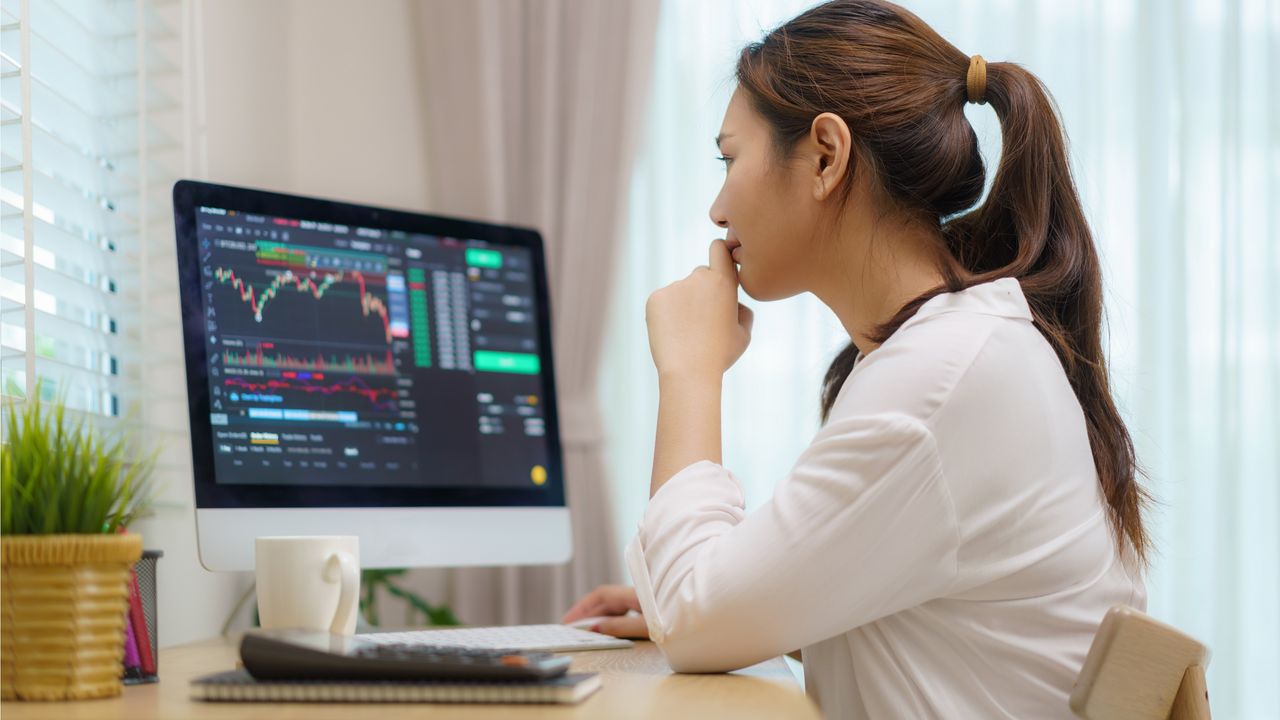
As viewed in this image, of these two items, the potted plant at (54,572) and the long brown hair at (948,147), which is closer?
the potted plant at (54,572)

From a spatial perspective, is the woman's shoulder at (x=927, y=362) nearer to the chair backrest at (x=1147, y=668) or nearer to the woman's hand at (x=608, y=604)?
the chair backrest at (x=1147, y=668)

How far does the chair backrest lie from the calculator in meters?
0.40

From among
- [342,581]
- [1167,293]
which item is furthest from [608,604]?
[1167,293]

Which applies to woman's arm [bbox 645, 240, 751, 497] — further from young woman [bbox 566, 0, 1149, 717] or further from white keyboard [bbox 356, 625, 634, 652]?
white keyboard [bbox 356, 625, 634, 652]

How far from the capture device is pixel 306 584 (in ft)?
3.01

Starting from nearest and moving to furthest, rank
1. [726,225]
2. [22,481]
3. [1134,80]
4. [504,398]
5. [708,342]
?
1. [22,481]
2. [708,342]
3. [726,225]
4. [504,398]
5. [1134,80]

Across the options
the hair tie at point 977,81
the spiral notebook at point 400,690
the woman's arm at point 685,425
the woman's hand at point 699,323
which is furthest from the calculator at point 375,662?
the hair tie at point 977,81

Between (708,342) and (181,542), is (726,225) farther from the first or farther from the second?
(181,542)

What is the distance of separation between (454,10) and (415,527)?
1.50 metres

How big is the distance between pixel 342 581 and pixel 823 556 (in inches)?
15.3

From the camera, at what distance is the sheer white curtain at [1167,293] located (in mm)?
2355

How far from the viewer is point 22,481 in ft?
2.46

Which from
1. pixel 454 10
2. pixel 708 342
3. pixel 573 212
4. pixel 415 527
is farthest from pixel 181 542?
pixel 454 10

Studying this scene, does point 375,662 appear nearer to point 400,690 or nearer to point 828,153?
point 400,690
